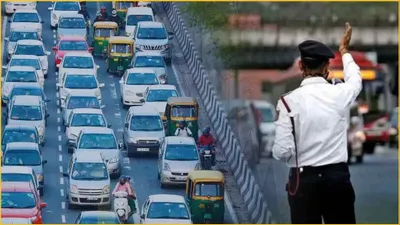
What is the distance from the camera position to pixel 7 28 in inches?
2290

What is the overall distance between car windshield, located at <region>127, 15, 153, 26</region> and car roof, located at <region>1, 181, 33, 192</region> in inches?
872

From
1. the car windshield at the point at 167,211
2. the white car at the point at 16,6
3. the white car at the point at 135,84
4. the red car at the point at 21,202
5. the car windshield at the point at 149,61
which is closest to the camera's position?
the red car at the point at 21,202

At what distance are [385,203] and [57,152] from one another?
91.7 feet

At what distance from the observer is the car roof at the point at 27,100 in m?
44.0

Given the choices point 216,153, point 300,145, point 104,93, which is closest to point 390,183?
point 300,145

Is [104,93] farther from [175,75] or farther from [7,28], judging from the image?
[7,28]

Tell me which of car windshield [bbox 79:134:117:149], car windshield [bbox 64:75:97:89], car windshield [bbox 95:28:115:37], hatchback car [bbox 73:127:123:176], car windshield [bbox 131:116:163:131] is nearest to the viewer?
hatchback car [bbox 73:127:123:176]

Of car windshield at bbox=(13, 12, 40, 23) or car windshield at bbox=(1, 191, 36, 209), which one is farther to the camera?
car windshield at bbox=(13, 12, 40, 23)

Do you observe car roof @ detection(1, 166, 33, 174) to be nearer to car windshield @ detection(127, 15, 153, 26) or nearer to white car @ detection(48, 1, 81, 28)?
car windshield @ detection(127, 15, 153, 26)

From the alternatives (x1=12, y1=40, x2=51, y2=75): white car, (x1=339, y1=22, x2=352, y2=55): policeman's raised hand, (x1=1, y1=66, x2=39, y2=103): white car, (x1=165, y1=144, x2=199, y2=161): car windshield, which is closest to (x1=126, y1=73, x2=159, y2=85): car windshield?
(x1=1, y1=66, x2=39, y2=103): white car

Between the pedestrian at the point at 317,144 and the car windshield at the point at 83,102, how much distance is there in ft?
114

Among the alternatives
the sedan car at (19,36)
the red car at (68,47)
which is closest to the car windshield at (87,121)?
the red car at (68,47)

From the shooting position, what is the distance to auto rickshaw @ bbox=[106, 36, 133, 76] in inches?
2021

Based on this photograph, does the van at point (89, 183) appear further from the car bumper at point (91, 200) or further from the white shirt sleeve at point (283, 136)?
the white shirt sleeve at point (283, 136)
